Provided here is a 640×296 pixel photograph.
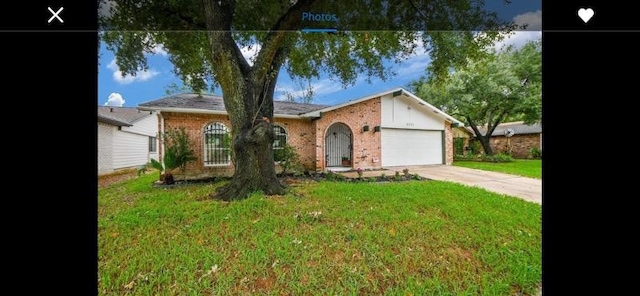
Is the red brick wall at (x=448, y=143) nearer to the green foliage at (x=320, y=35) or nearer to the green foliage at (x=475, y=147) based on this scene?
the green foliage at (x=475, y=147)

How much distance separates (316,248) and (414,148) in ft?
20.0

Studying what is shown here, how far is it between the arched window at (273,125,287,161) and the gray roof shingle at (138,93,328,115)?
23.4 inches

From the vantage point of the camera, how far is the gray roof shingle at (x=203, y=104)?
6.64 m

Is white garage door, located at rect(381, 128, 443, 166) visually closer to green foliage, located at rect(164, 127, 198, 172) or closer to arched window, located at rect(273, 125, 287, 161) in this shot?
arched window, located at rect(273, 125, 287, 161)

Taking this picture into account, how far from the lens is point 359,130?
27.5 feet

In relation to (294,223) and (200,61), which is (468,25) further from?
(200,61)

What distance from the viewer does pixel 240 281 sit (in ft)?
5.02

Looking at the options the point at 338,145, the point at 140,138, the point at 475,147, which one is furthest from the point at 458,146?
the point at 140,138

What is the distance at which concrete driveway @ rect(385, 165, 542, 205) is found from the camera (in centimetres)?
415

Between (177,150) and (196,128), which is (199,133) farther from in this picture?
(177,150)

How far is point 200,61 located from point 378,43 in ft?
13.1
